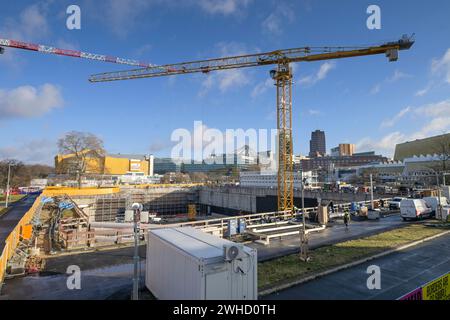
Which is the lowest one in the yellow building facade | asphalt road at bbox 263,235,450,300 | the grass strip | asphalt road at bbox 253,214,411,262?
asphalt road at bbox 253,214,411,262

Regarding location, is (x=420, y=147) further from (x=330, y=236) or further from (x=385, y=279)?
(x=385, y=279)

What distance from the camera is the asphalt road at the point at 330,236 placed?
15.0 m

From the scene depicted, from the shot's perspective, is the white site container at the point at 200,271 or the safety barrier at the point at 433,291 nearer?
the white site container at the point at 200,271

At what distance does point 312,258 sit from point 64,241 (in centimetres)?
1550

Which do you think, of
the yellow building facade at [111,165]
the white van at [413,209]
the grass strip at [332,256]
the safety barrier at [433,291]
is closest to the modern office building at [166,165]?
the yellow building facade at [111,165]

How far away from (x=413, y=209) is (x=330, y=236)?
10.7 m

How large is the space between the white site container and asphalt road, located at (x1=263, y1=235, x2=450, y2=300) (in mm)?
2478

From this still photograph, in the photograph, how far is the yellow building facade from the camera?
73250 millimetres

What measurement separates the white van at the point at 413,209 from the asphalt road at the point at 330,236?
32.5 inches

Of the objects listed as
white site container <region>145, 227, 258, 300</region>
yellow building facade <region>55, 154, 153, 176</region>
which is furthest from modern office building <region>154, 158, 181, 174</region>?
white site container <region>145, 227, 258, 300</region>

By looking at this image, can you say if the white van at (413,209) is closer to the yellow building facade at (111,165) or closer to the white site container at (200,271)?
the white site container at (200,271)

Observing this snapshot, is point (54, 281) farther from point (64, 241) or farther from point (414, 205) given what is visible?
point (414, 205)

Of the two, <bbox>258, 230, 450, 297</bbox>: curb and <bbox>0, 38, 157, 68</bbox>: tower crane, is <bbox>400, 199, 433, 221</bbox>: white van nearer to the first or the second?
<bbox>258, 230, 450, 297</bbox>: curb

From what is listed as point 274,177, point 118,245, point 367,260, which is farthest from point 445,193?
point 274,177
